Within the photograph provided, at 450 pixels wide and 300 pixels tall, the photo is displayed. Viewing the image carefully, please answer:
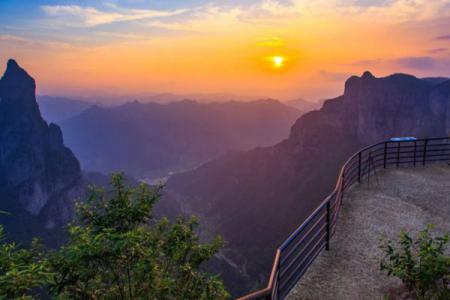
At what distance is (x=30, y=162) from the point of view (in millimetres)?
129875

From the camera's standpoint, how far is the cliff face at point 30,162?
11925 cm

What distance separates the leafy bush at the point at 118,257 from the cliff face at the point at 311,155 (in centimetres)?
9709

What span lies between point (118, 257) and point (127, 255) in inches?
9.8

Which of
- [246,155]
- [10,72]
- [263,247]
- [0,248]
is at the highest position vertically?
[10,72]

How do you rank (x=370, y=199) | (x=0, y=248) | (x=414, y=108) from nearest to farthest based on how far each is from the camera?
(x=0, y=248) → (x=370, y=199) → (x=414, y=108)

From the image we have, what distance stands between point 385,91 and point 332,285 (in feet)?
502

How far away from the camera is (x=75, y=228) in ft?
23.9

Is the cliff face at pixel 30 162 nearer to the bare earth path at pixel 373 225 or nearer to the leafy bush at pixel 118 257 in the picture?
the leafy bush at pixel 118 257

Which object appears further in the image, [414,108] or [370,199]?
[414,108]

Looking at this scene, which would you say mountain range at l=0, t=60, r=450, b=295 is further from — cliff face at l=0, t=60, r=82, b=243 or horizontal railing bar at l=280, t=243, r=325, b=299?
horizontal railing bar at l=280, t=243, r=325, b=299

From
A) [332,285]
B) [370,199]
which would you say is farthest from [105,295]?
[370,199]

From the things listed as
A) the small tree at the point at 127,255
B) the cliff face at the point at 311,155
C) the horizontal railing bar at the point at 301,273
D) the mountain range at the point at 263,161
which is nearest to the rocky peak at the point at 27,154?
the mountain range at the point at 263,161

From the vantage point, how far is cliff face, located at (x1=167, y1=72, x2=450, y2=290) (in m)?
117

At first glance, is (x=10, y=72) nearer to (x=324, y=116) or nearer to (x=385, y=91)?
(x=324, y=116)
